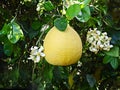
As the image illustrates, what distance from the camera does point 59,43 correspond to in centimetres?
105

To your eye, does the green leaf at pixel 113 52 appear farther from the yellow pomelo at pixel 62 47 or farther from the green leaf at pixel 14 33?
the green leaf at pixel 14 33

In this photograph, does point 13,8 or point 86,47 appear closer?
point 86,47

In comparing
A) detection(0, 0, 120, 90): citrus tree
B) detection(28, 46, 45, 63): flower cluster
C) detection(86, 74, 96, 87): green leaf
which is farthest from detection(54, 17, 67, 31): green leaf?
detection(86, 74, 96, 87): green leaf

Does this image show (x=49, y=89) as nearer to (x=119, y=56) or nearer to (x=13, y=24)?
(x=119, y=56)

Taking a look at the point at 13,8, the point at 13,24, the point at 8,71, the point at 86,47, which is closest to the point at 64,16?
the point at 13,24

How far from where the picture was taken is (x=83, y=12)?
3.35ft

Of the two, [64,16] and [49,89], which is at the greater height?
[64,16]

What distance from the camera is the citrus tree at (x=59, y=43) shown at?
1.05 metres

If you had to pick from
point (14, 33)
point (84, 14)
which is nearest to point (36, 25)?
point (14, 33)

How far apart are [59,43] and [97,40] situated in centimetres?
21

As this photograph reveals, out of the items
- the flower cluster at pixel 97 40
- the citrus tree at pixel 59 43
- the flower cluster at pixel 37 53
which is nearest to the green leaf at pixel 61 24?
the citrus tree at pixel 59 43

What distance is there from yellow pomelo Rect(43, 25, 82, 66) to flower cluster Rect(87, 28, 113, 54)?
6.0 inches

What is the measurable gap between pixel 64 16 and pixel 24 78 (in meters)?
0.54

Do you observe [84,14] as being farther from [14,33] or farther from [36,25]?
[36,25]
